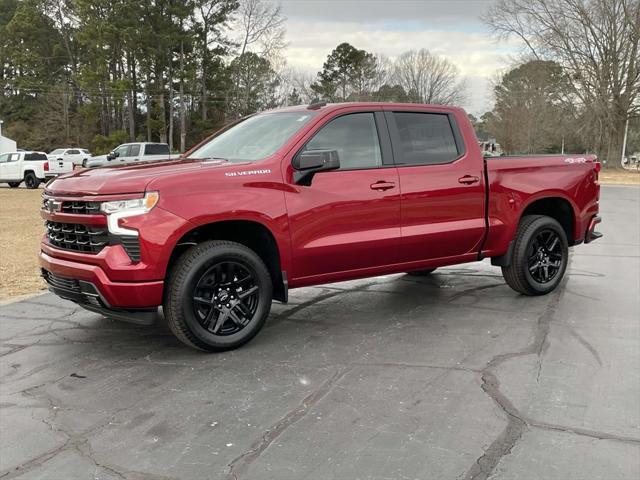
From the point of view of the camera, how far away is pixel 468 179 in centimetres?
568

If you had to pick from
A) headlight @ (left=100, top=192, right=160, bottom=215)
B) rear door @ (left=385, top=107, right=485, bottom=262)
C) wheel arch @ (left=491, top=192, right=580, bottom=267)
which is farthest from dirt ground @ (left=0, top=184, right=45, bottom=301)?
wheel arch @ (left=491, top=192, right=580, bottom=267)

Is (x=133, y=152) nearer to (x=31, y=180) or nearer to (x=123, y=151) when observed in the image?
(x=123, y=151)

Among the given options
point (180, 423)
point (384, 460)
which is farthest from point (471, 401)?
point (180, 423)

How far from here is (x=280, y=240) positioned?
467 cm

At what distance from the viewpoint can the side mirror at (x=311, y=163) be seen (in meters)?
4.59

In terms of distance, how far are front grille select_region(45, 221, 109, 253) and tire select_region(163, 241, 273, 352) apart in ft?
1.85

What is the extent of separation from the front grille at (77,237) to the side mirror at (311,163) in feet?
5.11

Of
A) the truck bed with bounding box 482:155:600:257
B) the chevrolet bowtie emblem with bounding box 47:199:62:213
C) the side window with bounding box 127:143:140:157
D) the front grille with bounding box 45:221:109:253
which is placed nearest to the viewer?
the front grille with bounding box 45:221:109:253

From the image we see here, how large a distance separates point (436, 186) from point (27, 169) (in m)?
26.8

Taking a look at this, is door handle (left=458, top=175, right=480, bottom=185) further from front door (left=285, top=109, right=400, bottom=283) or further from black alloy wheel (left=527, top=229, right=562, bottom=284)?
black alloy wheel (left=527, top=229, right=562, bottom=284)

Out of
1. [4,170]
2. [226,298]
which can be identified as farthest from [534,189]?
[4,170]

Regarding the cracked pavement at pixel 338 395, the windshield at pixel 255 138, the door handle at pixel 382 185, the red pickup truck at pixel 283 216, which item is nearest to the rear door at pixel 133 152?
the cracked pavement at pixel 338 395

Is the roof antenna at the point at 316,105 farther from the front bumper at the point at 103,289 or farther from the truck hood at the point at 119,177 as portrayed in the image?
the front bumper at the point at 103,289

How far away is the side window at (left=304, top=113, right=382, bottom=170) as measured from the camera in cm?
502
